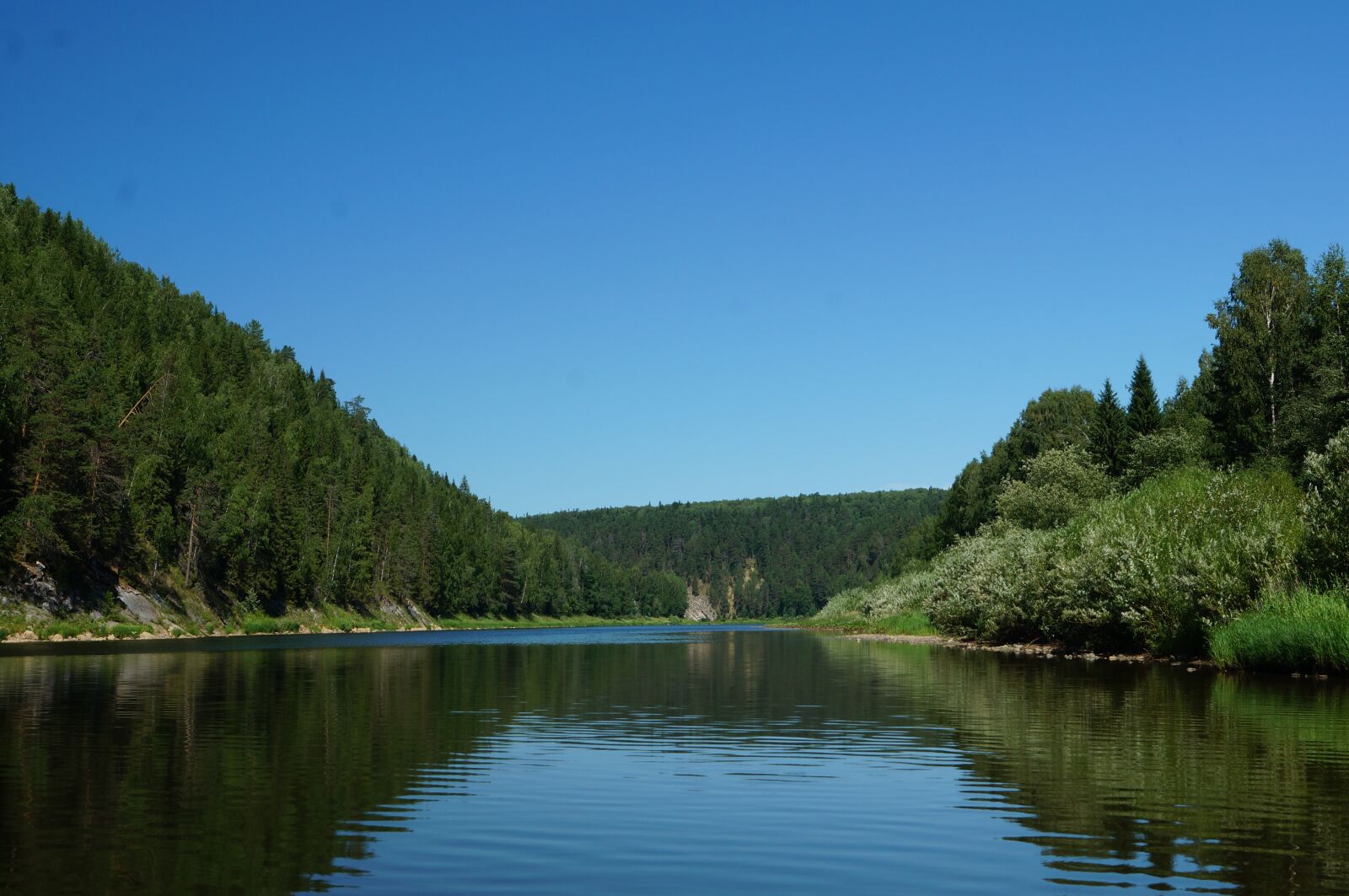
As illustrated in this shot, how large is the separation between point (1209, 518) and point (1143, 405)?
8423cm

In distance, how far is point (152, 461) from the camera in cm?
11106

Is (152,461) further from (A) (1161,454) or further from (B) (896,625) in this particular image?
(A) (1161,454)

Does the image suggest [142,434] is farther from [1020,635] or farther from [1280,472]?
[1280,472]

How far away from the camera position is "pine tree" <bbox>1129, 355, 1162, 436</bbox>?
140m

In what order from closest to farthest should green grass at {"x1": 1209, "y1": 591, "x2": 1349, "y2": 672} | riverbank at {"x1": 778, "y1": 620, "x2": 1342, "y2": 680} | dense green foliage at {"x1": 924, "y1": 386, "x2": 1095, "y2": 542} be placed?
green grass at {"x1": 1209, "y1": 591, "x2": 1349, "y2": 672} < riverbank at {"x1": 778, "y1": 620, "x2": 1342, "y2": 680} < dense green foliage at {"x1": 924, "y1": 386, "x2": 1095, "y2": 542}

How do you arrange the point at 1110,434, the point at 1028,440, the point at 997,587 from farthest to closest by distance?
the point at 1028,440
the point at 1110,434
the point at 997,587

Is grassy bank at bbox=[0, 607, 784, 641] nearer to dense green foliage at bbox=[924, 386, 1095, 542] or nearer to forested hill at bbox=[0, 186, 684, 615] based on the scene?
forested hill at bbox=[0, 186, 684, 615]

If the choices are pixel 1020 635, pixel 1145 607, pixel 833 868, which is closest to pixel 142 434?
pixel 1020 635

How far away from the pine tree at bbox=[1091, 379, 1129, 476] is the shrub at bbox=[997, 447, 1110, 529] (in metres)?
10.1

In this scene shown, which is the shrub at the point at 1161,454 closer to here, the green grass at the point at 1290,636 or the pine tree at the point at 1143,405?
the pine tree at the point at 1143,405

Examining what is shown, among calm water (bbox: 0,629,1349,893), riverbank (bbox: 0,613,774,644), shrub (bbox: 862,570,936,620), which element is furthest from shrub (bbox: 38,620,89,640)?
shrub (bbox: 862,570,936,620)

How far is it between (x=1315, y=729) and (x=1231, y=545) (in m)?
29.1

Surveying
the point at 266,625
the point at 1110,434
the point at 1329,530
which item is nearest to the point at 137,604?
the point at 266,625

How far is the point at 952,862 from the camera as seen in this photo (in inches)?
593
